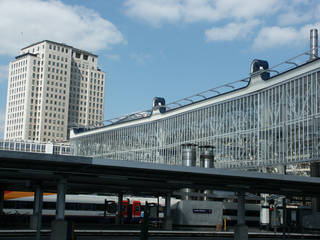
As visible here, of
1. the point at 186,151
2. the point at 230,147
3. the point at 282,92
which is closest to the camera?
the point at 186,151

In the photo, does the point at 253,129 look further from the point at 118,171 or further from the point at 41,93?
the point at 41,93

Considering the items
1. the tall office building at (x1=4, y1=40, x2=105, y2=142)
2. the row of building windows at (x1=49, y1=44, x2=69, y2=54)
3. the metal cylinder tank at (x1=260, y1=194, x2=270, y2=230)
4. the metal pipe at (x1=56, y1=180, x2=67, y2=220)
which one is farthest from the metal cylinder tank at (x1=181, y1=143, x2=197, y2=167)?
the row of building windows at (x1=49, y1=44, x2=69, y2=54)

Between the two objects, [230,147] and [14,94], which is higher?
[14,94]

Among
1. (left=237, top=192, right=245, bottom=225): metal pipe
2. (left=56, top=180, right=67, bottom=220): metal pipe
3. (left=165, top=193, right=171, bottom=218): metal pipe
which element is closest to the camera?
(left=56, top=180, right=67, bottom=220): metal pipe

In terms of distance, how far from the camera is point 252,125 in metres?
72.8

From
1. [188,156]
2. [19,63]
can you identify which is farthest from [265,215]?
[19,63]

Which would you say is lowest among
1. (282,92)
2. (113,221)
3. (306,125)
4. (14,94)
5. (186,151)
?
(113,221)

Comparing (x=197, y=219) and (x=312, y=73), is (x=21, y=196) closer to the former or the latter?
(x=197, y=219)

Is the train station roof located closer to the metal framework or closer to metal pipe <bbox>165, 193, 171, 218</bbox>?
metal pipe <bbox>165, 193, 171, 218</bbox>

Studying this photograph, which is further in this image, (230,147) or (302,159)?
(230,147)

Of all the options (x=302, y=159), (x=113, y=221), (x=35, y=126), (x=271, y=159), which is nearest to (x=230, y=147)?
(x=271, y=159)

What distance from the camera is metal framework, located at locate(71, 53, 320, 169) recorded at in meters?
62.9

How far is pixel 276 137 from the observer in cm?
6812

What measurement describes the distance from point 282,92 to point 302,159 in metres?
10.4
